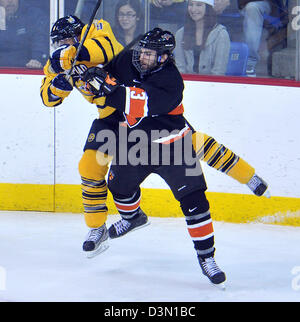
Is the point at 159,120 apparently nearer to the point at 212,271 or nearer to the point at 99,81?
the point at 99,81

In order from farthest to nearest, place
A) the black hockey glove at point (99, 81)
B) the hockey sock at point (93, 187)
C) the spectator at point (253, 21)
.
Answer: the spectator at point (253, 21), the hockey sock at point (93, 187), the black hockey glove at point (99, 81)

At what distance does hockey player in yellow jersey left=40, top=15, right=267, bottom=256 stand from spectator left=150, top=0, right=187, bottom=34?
112 cm

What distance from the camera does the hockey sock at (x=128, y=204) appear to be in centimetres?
333

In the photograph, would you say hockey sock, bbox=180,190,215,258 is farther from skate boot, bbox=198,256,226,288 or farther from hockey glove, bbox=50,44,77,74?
hockey glove, bbox=50,44,77,74

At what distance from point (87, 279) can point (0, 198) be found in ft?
4.98

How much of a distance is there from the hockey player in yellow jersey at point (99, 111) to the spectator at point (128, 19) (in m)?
1.09

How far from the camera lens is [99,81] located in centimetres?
290

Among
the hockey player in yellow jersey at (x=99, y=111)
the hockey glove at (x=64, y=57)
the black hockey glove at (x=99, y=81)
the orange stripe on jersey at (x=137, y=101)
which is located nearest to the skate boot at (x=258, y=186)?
the hockey player in yellow jersey at (x=99, y=111)

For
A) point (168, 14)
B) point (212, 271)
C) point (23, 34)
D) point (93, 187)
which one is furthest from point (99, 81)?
point (23, 34)

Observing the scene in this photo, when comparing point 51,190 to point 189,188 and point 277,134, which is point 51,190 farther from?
point 189,188

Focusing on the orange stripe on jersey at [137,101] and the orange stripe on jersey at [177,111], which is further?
the orange stripe on jersey at [177,111]

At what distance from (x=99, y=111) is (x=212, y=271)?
89cm

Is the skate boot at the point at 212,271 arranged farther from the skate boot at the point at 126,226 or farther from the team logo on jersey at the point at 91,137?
the team logo on jersey at the point at 91,137
